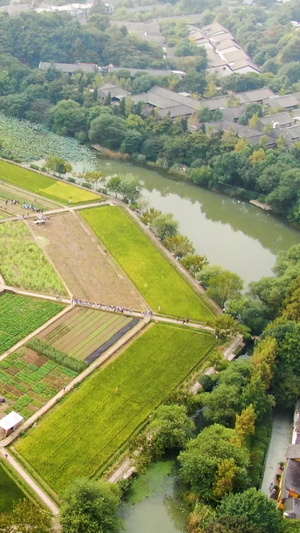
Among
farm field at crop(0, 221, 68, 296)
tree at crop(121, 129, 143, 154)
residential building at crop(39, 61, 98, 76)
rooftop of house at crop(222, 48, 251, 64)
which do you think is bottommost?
farm field at crop(0, 221, 68, 296)

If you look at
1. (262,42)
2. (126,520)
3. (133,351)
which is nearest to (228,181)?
(133,351)

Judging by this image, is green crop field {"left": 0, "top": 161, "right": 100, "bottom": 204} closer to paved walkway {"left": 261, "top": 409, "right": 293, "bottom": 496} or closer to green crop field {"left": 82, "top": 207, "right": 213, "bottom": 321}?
green crop field {"left": 82, "top": 207, "right": 213, "bottom": 321}

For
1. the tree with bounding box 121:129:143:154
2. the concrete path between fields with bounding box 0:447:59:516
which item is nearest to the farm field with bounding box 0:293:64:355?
the concrete path between fields with bounding box 0:447:59:516

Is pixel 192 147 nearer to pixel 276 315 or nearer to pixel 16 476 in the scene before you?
pixel 276 315

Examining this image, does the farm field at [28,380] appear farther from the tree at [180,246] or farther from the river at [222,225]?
the river at [222,225]

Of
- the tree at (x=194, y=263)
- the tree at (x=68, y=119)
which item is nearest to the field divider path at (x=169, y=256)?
the tree at (x=194, y=263)

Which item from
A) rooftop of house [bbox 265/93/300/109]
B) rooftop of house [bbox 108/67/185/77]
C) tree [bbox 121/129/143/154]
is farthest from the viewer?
rooftop of house [bbox 108/67/185/77]
